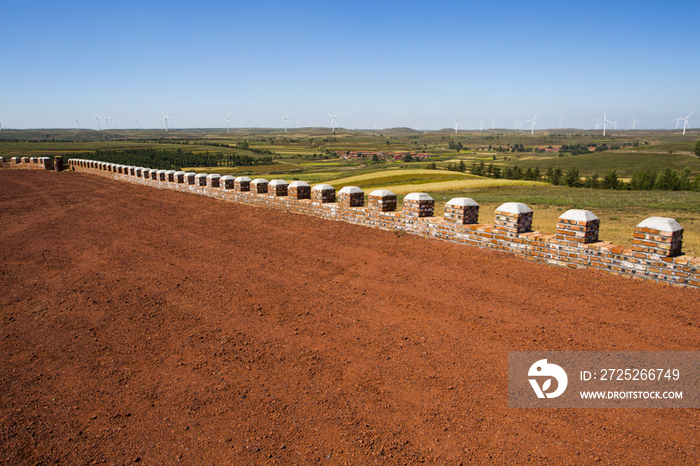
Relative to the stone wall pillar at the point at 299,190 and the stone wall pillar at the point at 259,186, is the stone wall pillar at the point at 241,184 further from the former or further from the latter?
the stone wall pillar at the point at 299,190

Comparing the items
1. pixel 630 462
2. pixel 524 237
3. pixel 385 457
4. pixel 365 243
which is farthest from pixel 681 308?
pixel 365 243

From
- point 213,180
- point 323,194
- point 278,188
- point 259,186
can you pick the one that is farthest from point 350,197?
point 213,180

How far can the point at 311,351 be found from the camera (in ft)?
13.6

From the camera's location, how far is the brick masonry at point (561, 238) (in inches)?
209

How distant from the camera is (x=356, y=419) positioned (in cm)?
320

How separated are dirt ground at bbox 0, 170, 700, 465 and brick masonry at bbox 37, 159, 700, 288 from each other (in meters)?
0.22

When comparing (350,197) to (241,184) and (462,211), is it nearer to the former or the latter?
(462,211)

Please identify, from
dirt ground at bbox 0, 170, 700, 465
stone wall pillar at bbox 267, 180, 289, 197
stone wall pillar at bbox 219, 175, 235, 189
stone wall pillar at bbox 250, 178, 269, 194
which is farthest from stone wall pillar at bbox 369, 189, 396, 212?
stone wall pillar at bbox 219, 175, 235, 189

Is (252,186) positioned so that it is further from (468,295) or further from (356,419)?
(356,419)

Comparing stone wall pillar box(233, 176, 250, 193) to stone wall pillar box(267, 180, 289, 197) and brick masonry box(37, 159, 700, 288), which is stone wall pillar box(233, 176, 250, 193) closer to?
stone wall pillar box(267, 180, 289, 197)

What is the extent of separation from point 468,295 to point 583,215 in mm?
2214

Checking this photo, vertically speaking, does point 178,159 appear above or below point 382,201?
below

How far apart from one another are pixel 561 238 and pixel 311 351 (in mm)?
4229

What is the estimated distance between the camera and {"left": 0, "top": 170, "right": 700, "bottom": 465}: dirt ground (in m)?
2.97
